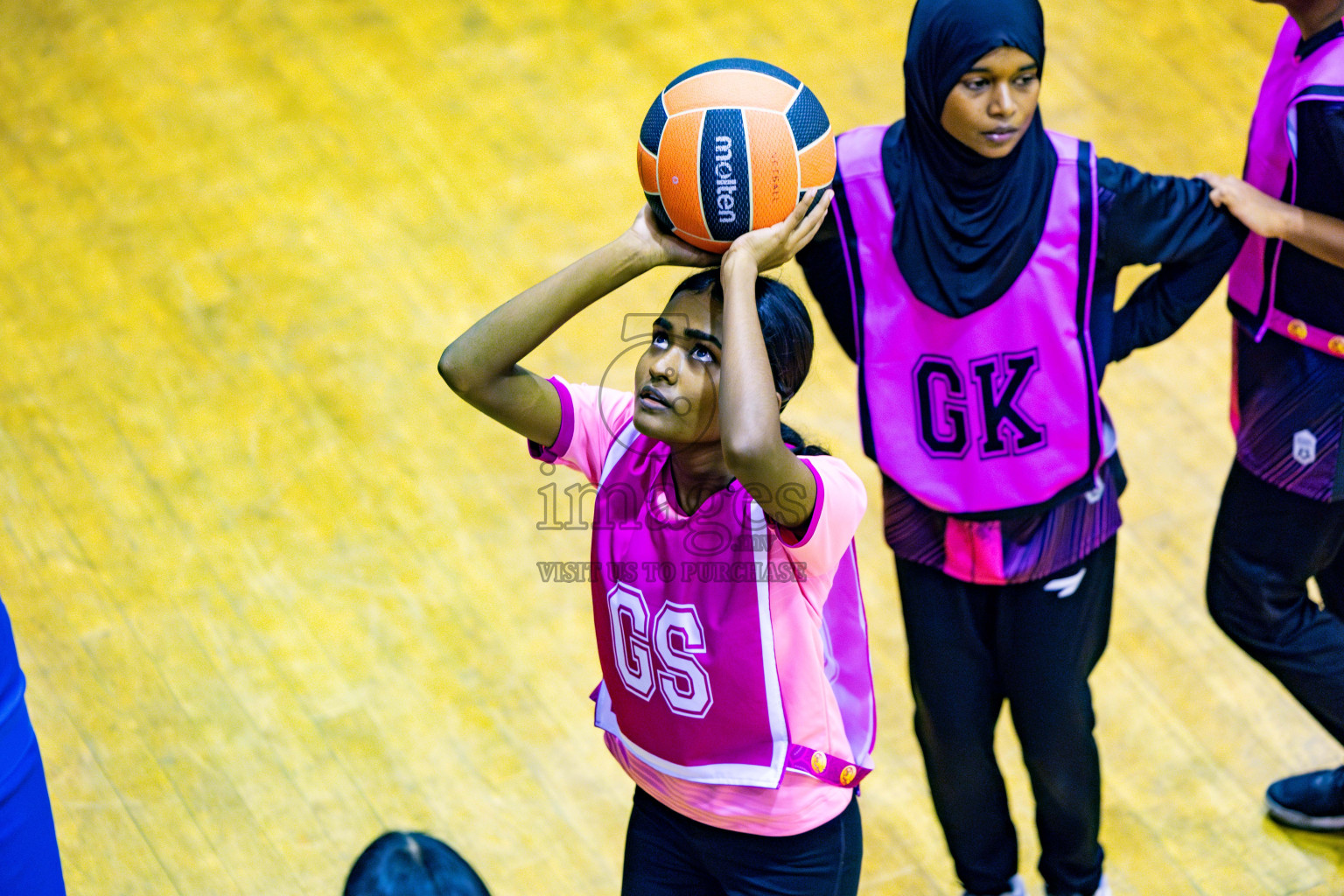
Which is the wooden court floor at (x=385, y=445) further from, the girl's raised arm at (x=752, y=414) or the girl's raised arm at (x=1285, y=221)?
the girl's raised arm at (x=752, y=414)

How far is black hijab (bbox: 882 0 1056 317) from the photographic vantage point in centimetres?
240

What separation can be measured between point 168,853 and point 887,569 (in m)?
1.83

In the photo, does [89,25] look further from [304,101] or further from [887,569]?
[887,569]

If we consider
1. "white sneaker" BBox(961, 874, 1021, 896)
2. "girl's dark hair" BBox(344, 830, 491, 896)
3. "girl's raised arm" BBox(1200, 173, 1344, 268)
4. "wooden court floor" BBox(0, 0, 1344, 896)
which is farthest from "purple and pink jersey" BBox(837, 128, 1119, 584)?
"girl's dark hair" BBox(344, 830, 491, 896)

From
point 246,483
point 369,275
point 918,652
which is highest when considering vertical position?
point 918,652

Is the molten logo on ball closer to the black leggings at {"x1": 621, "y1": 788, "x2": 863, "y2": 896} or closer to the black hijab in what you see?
the black hijab

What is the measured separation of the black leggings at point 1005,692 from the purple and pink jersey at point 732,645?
0.49 meters

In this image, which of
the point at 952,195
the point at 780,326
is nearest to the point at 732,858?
the point at 780,326

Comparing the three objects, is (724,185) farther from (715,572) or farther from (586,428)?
(715,572)

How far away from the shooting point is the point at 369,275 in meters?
4.50

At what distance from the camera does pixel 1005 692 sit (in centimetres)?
274

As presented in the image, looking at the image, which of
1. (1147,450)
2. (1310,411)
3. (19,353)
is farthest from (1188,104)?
(19,353)

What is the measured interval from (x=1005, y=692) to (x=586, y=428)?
1.01m

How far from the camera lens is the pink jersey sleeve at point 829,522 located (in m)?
1.96
